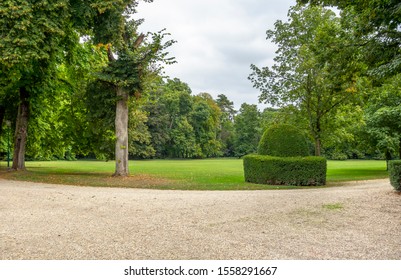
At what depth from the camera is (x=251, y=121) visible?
83.8m

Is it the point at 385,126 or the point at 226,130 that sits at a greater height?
the point at 226,130

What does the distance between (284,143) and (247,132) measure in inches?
2661

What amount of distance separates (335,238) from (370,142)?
21307mm

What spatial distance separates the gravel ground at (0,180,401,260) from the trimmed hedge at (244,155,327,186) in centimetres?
520

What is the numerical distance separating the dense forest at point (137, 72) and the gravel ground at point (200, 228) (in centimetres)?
467

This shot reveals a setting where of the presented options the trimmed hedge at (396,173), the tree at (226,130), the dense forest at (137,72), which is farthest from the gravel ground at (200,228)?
the tree at (226,130)

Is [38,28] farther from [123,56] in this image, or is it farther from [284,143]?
[284,143]

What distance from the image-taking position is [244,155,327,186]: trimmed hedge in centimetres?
1520

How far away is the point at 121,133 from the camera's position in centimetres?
1806

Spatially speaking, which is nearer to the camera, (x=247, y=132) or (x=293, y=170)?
(x=293, y=170)

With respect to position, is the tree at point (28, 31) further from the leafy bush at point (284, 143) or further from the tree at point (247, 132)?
the tree at point (247, 132)

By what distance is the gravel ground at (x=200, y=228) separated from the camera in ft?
Result: 15.7

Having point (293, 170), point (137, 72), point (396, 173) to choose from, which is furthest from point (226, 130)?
point (396, 173)

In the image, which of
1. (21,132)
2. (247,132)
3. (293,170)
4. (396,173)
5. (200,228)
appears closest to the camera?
(200,228)
